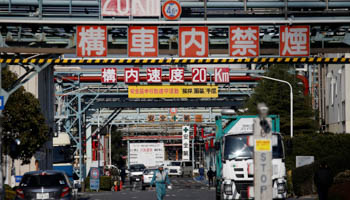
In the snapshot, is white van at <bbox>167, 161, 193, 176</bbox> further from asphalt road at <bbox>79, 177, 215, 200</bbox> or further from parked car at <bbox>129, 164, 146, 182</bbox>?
asphalt road at <bbox>79, 177, 215, 200</bbox>

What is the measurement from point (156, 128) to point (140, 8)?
83315mm

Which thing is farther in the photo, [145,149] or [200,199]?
[145,149]

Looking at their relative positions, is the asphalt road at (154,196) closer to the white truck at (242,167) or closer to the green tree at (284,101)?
the white truck at (242,167)

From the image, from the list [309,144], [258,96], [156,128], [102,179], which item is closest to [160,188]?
[309,144]

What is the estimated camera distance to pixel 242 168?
A: 960 inches

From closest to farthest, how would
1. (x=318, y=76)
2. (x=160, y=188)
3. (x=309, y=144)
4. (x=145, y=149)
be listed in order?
(x=160, y=188), (x=309, y=144), (x=318, y=76), (x=145, y=149)

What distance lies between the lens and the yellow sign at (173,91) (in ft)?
189

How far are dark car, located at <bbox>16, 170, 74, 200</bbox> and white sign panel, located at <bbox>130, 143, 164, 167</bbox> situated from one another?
56065mm

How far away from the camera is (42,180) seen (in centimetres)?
2345

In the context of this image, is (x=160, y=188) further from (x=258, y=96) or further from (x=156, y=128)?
(x=156, y=128)

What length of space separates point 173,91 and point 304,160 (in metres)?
24.7

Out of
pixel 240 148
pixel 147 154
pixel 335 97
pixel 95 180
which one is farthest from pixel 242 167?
pixel 147 154

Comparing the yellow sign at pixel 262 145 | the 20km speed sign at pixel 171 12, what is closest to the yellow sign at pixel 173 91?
the 20km speed sign at pixel 171 12

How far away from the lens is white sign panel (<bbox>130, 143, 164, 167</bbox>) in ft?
262
